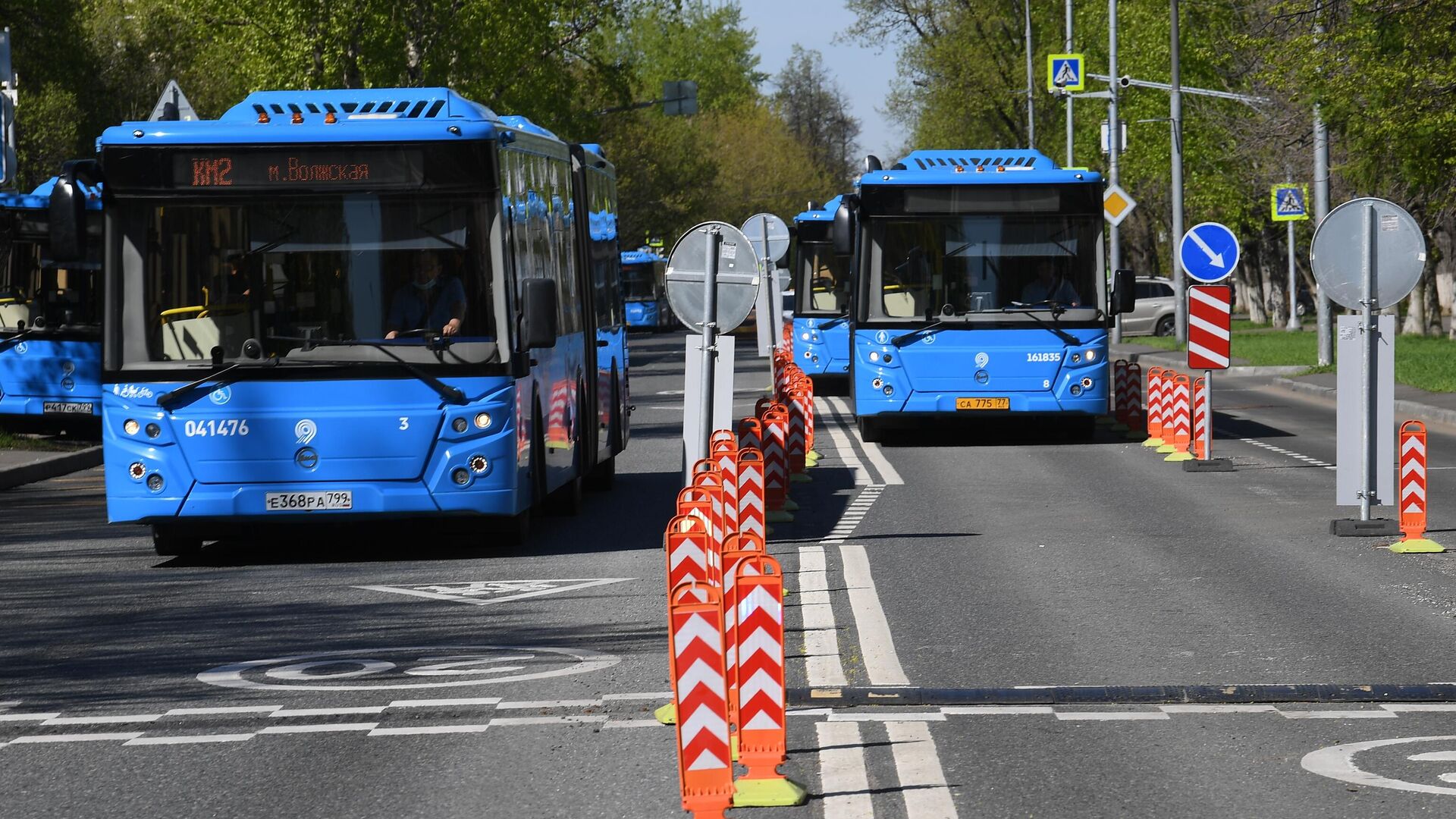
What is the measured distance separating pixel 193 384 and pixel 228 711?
503cm

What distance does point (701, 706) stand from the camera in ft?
20.3

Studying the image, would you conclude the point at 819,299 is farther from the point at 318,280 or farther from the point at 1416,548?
the point at 1416,548

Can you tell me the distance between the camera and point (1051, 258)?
22.6 meters

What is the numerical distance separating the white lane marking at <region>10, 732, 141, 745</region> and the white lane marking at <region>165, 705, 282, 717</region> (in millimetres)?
383

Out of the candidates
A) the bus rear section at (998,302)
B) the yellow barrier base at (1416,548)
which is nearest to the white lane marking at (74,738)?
the yellow barrier base at (1416,548)

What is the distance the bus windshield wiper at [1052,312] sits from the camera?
22422 mm

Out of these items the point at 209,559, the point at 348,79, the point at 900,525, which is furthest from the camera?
the point at 348,79

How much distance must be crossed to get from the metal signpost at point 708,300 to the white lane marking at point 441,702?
385 cm

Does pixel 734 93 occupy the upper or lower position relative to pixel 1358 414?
upper

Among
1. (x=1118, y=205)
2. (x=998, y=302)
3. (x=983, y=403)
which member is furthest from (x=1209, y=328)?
(x=1118, y=205)

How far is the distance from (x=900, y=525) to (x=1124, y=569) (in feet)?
9.09

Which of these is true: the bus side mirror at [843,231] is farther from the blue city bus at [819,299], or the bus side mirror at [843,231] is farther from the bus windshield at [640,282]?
the bus windshield at [640,282]

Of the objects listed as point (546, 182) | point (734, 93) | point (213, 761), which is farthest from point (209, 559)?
point (734, 93)

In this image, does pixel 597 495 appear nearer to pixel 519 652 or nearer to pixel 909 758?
pixel 519 652
